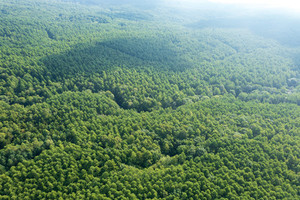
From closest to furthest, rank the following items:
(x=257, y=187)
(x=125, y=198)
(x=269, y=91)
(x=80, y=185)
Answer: (x=125, y=198) < (x=80, y=185) < (x=257, y=187) < (x=269, y=91)

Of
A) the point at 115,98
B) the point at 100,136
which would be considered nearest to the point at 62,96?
the point at 115,98

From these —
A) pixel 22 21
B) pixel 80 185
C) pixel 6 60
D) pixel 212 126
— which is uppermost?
pixel 22 21

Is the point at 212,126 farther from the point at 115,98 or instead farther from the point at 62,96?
the point at 62,96

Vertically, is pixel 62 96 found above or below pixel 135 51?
below

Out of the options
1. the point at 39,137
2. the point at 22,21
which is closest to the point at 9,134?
the point at 39,137

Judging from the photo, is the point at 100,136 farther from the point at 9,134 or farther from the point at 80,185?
the point at 9,134

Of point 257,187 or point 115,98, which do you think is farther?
point 115,98

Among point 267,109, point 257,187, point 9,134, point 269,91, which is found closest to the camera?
point 257,187
